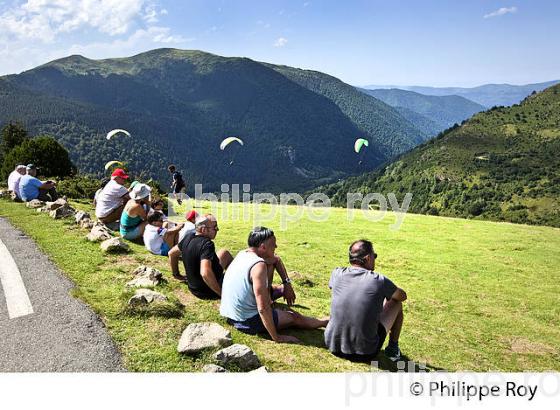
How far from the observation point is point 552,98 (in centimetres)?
18725

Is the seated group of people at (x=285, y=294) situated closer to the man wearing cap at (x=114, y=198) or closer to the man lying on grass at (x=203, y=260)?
Answer: the man lying on grass at (x=203, y=260)

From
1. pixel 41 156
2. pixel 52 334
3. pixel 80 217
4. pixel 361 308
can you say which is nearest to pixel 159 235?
pixel 80 217

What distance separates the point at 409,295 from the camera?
10.8m

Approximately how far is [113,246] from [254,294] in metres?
5.72

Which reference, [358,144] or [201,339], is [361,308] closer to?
[201,339]

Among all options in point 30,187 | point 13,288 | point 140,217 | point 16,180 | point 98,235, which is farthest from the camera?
point 16,180

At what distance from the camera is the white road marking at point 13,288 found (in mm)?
6910

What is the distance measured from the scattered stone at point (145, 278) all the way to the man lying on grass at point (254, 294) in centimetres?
223

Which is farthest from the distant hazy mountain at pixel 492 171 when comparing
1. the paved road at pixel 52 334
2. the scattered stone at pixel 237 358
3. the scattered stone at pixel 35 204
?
the scattered stone at pixel 237 358

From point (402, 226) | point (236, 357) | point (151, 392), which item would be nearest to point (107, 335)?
point (151, 392)

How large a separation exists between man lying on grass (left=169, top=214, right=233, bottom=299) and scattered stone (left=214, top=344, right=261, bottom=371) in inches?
93.2

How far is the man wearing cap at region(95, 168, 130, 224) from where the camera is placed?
13.0m

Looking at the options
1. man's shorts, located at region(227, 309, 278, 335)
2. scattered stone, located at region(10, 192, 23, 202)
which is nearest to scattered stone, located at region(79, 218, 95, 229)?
scattered stone, located at region(10, 192, 23, 202)

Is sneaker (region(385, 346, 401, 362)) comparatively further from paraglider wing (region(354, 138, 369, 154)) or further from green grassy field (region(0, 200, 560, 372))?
paraglider wing (region(354, 138, 369, 154))
